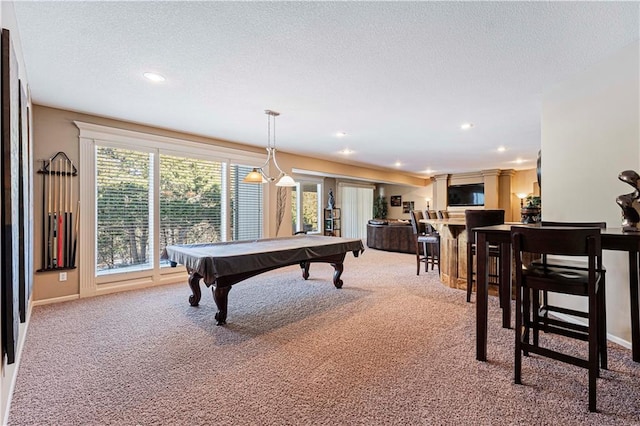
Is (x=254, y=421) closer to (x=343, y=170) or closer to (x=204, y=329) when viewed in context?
(x=204, y=329)

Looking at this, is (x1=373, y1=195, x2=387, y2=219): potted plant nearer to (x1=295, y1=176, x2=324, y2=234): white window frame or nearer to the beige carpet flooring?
(x1=295, y1=176, x2=324, y2=234): white window frame

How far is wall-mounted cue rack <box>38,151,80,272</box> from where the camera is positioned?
3637 mm

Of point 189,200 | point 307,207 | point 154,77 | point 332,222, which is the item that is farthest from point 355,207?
point 154,77

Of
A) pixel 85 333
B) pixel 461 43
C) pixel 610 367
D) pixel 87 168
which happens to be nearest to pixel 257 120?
pixel 87 168

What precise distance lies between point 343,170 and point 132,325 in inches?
240

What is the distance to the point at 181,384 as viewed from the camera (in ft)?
6.40

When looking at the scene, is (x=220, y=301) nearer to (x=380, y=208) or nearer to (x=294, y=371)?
(x=294, y=371)

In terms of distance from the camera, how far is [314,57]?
257 centimetres

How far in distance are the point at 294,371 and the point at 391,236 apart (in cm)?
643

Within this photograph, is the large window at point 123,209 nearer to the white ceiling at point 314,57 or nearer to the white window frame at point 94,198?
the white window frame at point 94,198

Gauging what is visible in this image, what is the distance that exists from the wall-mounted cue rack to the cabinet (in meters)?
6.76

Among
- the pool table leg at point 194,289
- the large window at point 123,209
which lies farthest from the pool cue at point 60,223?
the pool table leg at point 194,289

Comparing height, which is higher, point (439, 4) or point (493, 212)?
point (439, 4)

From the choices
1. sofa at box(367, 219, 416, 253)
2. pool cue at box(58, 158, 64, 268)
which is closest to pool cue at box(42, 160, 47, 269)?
pool cue at box(58, 158, 64, 268)
